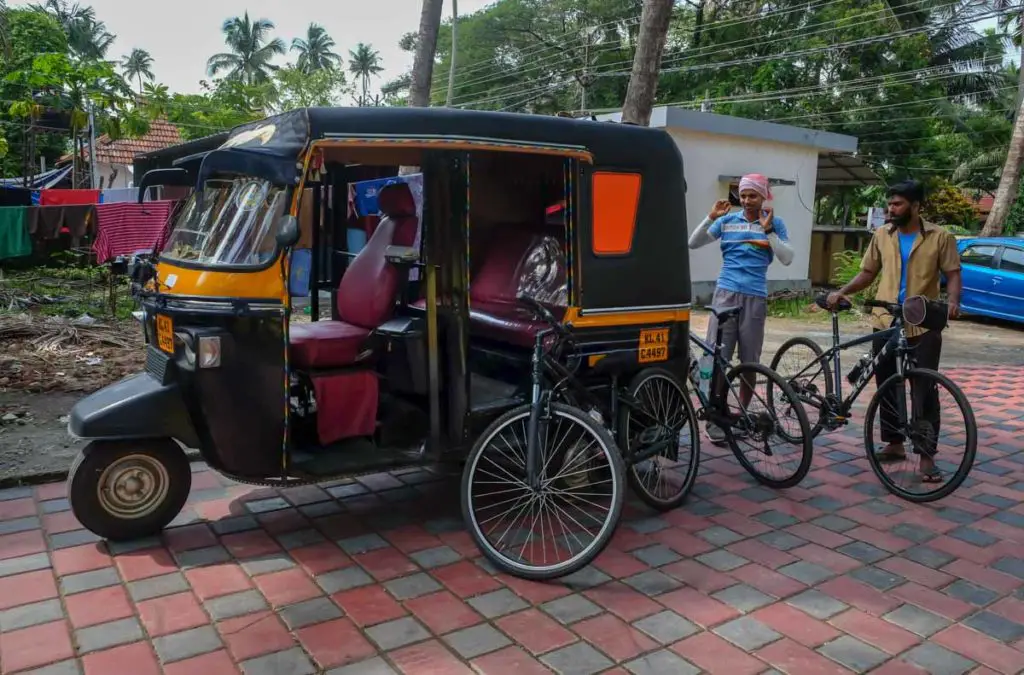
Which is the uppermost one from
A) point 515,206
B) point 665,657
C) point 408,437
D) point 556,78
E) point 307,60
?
point 307,60

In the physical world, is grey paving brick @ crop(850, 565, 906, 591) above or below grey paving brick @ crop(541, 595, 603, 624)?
above

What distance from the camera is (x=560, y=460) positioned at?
4.01m

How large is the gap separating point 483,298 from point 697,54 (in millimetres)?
26866

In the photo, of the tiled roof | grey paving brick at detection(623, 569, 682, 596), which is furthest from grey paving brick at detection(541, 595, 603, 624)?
the tiled roof

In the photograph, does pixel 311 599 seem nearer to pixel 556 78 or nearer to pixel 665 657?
pixel 665 657

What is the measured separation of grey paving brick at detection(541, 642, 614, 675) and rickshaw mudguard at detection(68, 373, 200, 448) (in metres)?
1.98

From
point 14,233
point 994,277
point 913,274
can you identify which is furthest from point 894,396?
point 14,233

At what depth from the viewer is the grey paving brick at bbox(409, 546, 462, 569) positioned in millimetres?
3828

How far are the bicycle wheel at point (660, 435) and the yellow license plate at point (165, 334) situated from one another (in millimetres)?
2376

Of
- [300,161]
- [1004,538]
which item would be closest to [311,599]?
[300,161]

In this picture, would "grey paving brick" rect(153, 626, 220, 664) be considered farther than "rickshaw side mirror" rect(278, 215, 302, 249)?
No

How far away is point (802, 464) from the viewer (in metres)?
4.80

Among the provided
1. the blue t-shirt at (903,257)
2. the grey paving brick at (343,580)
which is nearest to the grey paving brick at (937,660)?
the grey paving brick at (343,580)

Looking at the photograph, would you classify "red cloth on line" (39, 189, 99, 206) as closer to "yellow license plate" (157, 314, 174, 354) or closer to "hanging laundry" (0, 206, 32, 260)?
"hanging laundry" (0, 206, 32, 260)
